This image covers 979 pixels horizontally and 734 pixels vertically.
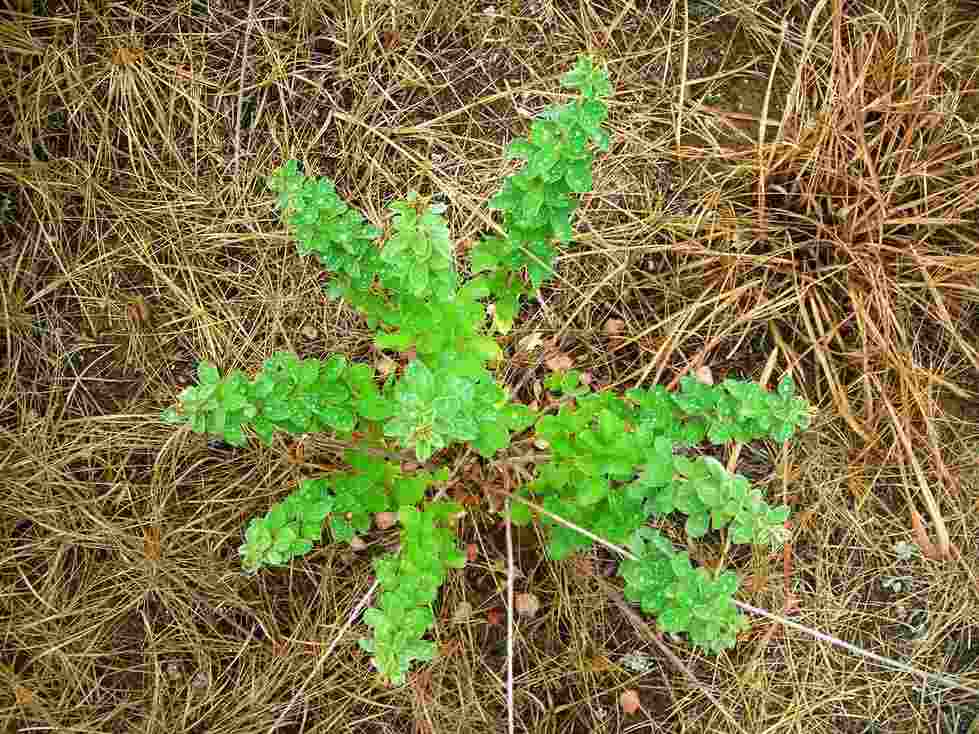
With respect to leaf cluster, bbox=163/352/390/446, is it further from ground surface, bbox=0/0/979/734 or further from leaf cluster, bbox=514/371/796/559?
ground surface, bbox=0/0/979/734

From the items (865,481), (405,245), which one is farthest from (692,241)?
(405,245)

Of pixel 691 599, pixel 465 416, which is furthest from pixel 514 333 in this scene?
pixel 691 599

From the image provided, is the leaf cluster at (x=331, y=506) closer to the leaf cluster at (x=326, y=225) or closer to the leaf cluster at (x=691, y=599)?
the leaf cluster at (x=326, y=225)

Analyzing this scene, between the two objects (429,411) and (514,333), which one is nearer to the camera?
(429,411)

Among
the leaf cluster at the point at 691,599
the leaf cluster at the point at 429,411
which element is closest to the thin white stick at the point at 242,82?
the leaf cluster at the point at 429,411

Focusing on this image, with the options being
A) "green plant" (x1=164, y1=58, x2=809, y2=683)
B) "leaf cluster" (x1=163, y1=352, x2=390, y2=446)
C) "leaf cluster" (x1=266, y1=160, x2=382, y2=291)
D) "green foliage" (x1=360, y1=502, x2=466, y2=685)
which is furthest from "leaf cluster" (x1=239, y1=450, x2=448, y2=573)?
"leaf cluster" (x1=266, y1=160, x2=382, y2=291)

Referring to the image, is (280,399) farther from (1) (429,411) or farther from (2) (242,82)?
(2) (242,82)
